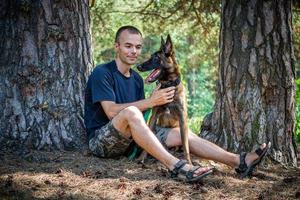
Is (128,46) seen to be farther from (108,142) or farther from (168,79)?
(108,142)

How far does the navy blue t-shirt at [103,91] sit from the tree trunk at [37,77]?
0.39 m

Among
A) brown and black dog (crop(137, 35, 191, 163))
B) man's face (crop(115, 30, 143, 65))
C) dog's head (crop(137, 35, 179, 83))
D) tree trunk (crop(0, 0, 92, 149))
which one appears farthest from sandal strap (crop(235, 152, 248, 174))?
tree trunk (crop(0, 0, 92, 149))

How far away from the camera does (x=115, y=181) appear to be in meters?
4.61

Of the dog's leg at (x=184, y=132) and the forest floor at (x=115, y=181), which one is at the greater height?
the dog's leg at (x=184, y=132)

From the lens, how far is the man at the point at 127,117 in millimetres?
4922

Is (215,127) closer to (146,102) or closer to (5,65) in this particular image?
(146,102)

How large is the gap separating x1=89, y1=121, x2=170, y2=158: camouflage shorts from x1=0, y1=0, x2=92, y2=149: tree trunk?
487 millimetres

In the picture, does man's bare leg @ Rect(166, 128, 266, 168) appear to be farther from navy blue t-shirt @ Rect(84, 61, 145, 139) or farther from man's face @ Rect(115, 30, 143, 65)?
man's face @ Rect(115, 30, 143, 65)

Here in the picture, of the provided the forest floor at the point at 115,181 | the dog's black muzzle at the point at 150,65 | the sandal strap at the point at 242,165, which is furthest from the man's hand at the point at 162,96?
the sandal strap at the point at 242,165

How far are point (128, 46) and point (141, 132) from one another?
1172 millimetres

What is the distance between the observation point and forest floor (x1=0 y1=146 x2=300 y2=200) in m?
4.20

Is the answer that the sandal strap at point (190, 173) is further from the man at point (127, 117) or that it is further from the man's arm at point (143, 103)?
the man's arm at point (143, 103)

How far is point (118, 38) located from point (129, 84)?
1.90 feet

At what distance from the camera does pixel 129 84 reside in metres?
5.68
